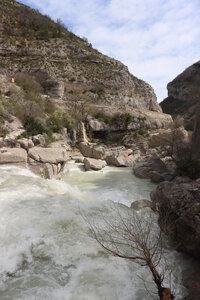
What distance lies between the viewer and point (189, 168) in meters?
15.2

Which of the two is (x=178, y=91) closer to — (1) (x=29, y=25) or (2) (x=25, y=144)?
(1) (x=29, y=25)

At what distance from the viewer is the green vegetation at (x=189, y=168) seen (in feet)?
48.6

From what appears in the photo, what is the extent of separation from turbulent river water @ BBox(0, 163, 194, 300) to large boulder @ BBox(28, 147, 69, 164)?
5.23 meters

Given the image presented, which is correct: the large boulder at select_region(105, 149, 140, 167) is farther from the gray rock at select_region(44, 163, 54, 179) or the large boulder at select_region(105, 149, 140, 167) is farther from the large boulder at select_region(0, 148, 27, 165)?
the large boulder at select_region(0, 148, 27, 165)

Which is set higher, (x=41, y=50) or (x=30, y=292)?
(x=41, y=50)

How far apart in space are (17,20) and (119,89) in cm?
2593

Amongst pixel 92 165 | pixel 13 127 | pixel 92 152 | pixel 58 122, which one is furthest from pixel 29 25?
pixel 92 165

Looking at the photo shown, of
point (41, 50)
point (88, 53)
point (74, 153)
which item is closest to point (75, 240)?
point (74, 153)

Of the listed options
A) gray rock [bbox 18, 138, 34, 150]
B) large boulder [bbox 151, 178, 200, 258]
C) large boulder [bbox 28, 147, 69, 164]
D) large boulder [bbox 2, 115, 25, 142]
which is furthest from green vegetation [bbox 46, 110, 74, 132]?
large boulder [bbox 151, 178, 200, 258]

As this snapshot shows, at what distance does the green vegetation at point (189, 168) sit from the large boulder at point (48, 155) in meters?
7.64

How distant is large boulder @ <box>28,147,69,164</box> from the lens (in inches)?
642

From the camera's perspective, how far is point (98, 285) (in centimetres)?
620

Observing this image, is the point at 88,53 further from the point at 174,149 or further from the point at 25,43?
the point at 174,149

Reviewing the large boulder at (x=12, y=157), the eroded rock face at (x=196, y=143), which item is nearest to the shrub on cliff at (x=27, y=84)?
the large boulder at (x=12, y=157)
